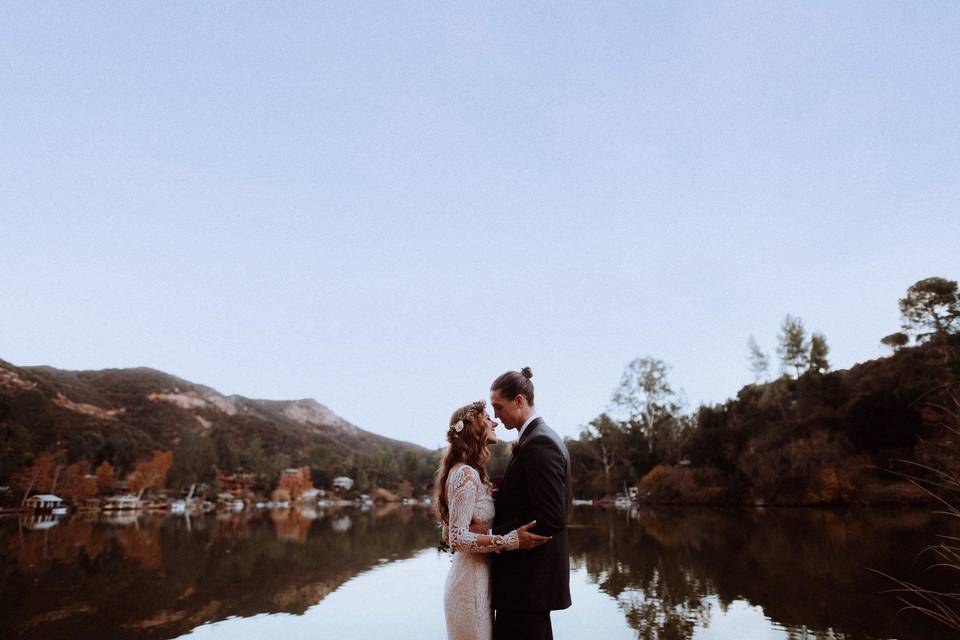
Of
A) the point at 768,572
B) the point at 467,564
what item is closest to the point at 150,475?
the point at 768,572

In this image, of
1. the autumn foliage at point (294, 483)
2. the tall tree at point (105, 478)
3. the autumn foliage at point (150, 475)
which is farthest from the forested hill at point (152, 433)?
the autumn foliage at point (150, 475)

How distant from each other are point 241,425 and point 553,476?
458 feet

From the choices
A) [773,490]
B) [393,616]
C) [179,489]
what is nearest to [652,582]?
[393,616]

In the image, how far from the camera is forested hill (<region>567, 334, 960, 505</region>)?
99.2 feet

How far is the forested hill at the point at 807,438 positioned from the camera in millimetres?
30250

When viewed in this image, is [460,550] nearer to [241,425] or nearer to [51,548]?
[51,548]

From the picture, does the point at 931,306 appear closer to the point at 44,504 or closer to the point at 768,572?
the point at 768,572

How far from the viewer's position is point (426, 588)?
11.9m

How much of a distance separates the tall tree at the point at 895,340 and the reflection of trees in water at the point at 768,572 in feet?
69.7

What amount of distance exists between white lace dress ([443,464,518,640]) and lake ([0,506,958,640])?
557cm

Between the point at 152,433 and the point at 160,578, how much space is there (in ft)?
325

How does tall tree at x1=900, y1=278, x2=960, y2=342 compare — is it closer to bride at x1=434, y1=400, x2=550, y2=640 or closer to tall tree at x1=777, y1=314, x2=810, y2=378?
tall tree at x1=777, y1=314, x2=810, y2=378

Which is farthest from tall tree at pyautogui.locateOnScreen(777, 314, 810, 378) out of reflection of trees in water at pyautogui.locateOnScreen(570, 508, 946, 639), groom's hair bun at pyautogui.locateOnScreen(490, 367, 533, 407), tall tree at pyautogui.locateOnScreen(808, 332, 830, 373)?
groom's hair bun at pyautogui.locateOnScreen(490, 367, 533, 407)

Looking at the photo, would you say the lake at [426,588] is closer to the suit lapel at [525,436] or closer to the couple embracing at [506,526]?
the couple embracing at [506,526]
